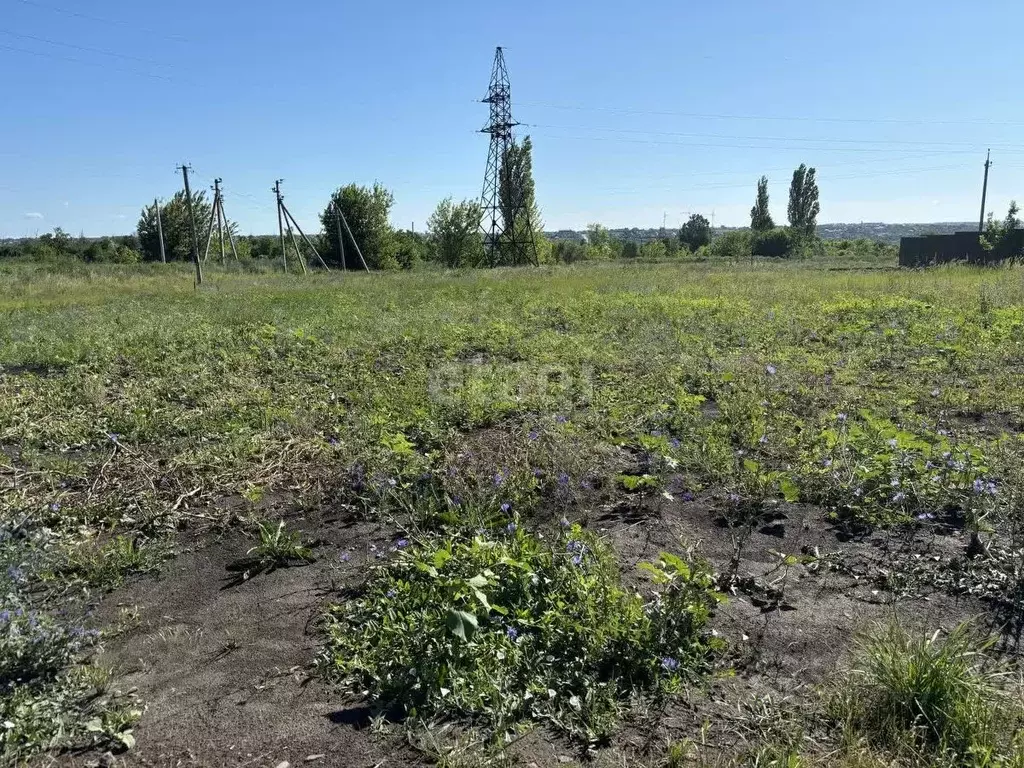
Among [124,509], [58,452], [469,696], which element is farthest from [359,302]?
[469,696]

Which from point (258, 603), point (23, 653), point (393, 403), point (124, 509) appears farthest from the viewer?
point (393, 403)

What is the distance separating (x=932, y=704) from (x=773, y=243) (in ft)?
204

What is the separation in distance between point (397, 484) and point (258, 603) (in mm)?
1205

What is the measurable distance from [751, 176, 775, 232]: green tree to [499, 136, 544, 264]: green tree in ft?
97.6

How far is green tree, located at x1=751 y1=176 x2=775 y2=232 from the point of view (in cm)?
7350

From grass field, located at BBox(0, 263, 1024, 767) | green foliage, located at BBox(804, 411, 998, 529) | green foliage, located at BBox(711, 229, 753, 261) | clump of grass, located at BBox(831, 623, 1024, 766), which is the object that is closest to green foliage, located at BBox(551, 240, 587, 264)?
green foliage, located at BBox(711, 229, 753, 261)

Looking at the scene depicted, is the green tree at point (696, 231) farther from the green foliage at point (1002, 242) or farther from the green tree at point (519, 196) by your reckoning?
the green foliage at point (1002, 242)

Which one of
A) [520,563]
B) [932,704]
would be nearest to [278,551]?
[520,563]

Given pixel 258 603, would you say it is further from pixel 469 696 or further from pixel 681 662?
pixel 681 662

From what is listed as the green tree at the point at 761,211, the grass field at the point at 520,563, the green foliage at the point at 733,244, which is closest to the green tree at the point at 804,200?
the green tree at the point at 761,211

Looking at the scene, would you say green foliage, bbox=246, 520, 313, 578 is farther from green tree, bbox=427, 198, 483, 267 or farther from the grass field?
green tree, bbox=427, 198, 483, 267

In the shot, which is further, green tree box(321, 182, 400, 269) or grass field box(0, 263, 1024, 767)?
green tree box(321, 182, 400, 269)

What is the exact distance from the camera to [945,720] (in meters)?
2.02

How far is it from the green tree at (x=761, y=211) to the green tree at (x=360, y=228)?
43854mm
